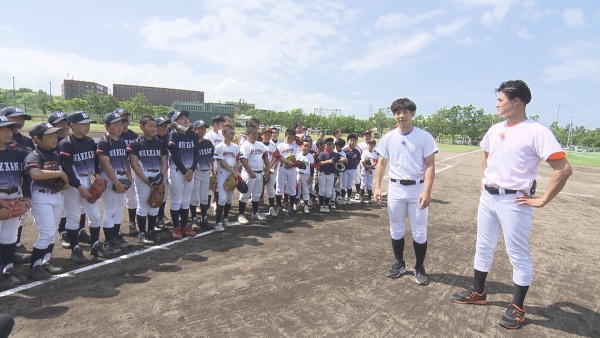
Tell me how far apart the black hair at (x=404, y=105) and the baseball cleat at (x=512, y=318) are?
2.60 meters

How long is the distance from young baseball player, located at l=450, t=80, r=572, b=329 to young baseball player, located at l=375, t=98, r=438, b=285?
29.6 inches

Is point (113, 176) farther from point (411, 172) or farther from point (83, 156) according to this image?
point (411, 172)

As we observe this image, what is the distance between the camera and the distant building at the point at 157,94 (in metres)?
150

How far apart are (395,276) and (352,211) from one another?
13.1ft

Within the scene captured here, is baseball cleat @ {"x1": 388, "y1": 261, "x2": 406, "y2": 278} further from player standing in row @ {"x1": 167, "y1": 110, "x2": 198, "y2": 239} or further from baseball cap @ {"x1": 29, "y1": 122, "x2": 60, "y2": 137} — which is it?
baseball cap @ {"x1": 29, "y1": 122, "x2": 60, "y2": 137}

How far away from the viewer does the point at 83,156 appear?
4.76 metres

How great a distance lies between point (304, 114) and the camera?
94188mm

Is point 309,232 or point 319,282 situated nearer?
point 319,282

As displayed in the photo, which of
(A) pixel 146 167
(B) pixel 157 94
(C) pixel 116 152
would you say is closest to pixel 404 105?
(A) pixel 146 167

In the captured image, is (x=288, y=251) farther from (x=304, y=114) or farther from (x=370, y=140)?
(x=304, y=114)

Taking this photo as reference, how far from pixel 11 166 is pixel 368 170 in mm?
8079

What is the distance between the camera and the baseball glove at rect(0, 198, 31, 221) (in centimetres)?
374

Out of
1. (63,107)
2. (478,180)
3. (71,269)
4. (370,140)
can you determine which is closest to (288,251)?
(71,269)

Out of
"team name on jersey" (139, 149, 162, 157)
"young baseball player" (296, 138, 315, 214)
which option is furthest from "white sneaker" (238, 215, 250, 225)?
"team name on jersey" (139, 149, 162, 157)
